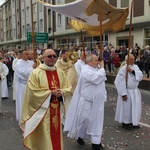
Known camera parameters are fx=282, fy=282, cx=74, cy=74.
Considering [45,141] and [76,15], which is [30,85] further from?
[76,15]

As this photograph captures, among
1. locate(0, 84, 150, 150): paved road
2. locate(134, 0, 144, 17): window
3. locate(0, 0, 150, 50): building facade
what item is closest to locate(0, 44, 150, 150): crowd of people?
locate(0, 84, 150, 150): paved road

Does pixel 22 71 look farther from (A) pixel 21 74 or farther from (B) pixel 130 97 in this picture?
(B) pixel 130 97

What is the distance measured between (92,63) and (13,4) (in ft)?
180

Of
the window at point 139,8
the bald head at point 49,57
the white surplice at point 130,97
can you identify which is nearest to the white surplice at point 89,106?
the bald head at point 49,57

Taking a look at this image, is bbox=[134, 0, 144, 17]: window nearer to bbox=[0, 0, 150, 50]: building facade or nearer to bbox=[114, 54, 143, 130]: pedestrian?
bbox=[0, 0, 150, 50]: building facade

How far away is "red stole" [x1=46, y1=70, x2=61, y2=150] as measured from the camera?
4.23 meters

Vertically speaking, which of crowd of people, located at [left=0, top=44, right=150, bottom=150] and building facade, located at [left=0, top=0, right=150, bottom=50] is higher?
building facade, located at [left=0, top=0, right=150, bottom=50]

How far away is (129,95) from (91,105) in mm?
1643

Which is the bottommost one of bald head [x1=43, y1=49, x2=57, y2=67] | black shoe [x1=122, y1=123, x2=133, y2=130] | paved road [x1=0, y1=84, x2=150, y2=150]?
paved road [x1=0, y1=84, x2=150, y2=150]

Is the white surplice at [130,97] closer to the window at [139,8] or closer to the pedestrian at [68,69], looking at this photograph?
the pedestrian at [68,69]

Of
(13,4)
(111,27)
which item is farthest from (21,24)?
(111,27)

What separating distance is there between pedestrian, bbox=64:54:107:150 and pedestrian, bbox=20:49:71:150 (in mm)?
829

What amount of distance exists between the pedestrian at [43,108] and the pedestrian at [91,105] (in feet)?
2.72

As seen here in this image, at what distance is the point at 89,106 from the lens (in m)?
5.11
